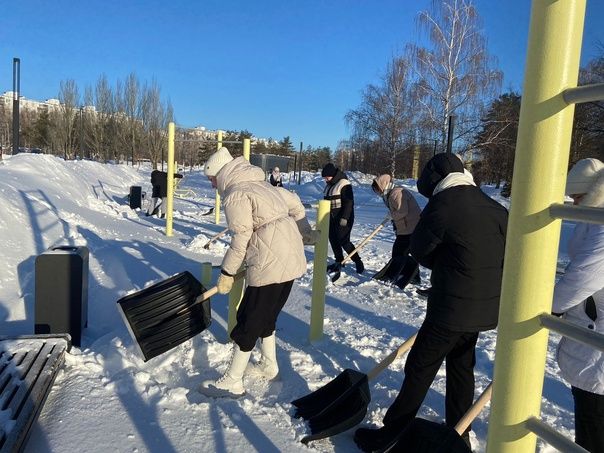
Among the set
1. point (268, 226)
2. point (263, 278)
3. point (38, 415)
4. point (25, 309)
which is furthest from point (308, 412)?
point (25, 309)

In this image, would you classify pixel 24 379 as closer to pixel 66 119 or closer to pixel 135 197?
pixel 135 197

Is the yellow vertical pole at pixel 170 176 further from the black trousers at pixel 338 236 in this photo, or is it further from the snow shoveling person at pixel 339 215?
the black trousers at pixel 338 236

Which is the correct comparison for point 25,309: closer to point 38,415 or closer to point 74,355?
point 74,355

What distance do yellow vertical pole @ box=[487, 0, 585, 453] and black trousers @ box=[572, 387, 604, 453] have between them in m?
1.10

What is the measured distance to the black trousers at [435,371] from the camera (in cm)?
235

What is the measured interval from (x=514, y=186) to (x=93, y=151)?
177 ft

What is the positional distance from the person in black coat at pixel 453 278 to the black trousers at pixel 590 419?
49cm

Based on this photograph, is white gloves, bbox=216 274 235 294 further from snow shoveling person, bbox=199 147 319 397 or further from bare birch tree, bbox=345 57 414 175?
bare birch tree, bbox=345 57 414 175

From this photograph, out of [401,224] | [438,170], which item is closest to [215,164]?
[438,170]

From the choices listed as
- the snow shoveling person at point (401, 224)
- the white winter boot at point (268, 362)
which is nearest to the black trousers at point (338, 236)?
the snow shoveling person at point (401, 224)

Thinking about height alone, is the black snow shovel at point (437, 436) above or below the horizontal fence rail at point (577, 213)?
below

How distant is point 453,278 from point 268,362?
4.75 feet

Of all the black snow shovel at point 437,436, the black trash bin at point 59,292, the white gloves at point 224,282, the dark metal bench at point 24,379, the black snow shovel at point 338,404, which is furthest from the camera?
the black trash bin at point 59,292

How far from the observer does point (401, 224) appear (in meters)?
6.02
